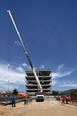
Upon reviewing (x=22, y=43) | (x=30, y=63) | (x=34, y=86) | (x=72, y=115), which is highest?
(x=22, y=43)

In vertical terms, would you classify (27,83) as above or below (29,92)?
above

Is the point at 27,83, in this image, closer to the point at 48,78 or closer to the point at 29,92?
the point at 29,92

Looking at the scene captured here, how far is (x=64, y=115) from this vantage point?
936 centimetres

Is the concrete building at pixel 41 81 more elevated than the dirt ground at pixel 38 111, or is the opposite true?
the concrete building at pixel 41 81

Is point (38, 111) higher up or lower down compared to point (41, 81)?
lower down

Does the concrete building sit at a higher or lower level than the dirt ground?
higher

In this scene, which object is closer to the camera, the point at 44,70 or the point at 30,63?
the point at 30,63

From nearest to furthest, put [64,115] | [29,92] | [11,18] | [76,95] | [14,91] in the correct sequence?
1. [64,115]
2. [76,95]
3. [11,18]
4. [29,92]
5. [14,91]

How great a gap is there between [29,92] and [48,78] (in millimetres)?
18874

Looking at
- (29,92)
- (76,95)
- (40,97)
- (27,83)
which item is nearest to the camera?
(76,95)

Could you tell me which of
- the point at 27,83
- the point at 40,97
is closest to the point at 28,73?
the point at 27,83

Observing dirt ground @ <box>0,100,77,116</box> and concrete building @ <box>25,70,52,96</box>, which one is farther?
concrete building @ <box>25,70,52,96</box>

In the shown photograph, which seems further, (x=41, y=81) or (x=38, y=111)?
(x=41, y=81)

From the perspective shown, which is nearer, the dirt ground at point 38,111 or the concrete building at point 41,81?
the dirt ground at point 38,111
